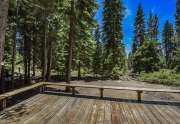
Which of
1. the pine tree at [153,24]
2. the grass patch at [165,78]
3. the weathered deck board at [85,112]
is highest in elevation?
the pine tree at [153,24]

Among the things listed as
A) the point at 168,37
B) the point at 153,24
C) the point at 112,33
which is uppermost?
the point at 153,24

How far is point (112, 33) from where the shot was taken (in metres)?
32.0

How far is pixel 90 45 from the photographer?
2888cm

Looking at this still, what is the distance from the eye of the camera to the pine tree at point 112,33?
31.6 metres

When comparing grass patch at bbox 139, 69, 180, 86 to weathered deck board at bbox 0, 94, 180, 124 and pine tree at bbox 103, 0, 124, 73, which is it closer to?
pine tree at bbox 103, 0, 124, 73

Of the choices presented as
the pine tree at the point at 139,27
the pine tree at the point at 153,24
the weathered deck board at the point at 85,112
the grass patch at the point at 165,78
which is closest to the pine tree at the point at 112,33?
the grass patch at the point at 165,78

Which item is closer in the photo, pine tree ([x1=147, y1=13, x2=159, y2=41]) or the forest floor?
the forest floor

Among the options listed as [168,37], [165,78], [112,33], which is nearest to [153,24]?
[168,37]

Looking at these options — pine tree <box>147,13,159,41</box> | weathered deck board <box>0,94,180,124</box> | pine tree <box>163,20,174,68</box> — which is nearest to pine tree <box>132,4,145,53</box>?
pine tree <box>147,13,159,41</box>

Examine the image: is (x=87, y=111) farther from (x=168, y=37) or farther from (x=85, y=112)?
(x=168, y=37)

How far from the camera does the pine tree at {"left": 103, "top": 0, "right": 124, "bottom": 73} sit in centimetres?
3156

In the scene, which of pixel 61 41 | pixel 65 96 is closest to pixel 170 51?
pixel 61 41

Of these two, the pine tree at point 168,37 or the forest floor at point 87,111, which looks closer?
the forest floor at point 87,111

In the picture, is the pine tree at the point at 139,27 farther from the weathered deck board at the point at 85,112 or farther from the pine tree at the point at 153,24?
the weathered deck board at the point at 85,112
